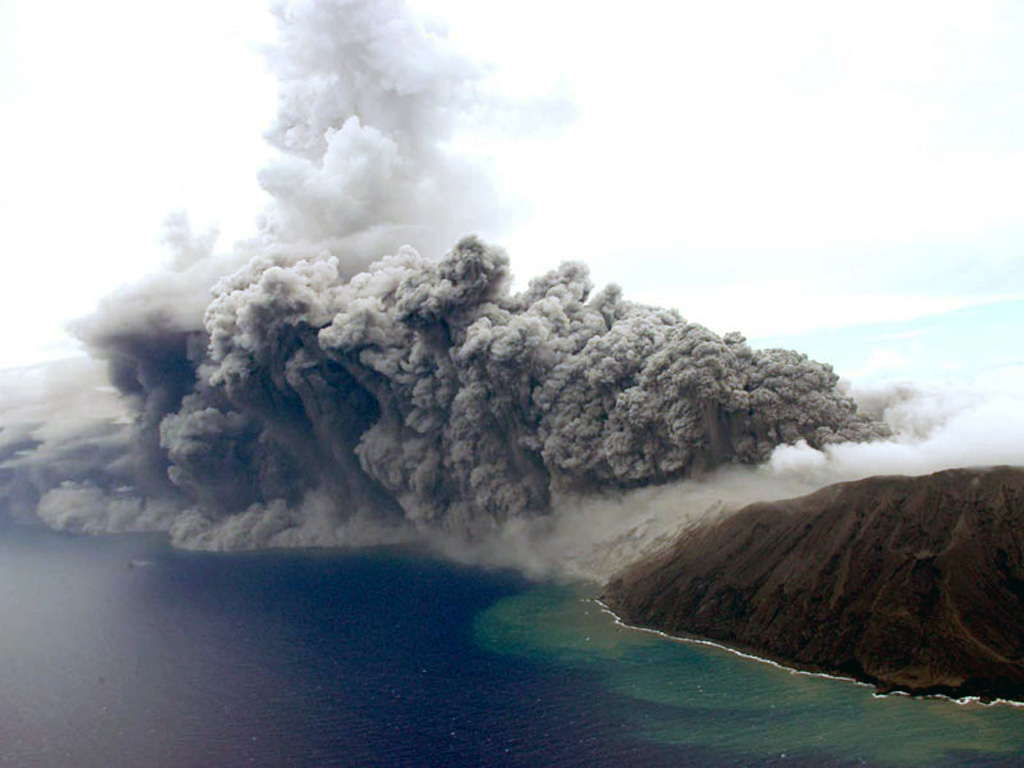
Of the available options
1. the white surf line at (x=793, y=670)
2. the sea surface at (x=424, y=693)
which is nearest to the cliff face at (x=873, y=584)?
the white surf line at (x=793, y=670)

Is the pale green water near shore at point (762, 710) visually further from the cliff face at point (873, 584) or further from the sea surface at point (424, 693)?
the cliff face at point (873, 584)

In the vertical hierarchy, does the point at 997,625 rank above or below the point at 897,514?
below

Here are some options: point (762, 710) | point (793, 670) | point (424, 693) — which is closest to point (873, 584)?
point (793, 670)

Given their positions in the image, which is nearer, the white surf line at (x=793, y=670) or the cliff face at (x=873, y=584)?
the white surf line at (x=793, y=670)

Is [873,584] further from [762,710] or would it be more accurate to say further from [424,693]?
[424,693]

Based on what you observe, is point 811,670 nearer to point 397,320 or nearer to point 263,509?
Result: point 397,320

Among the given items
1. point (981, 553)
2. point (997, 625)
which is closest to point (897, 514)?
point (981, 553)
